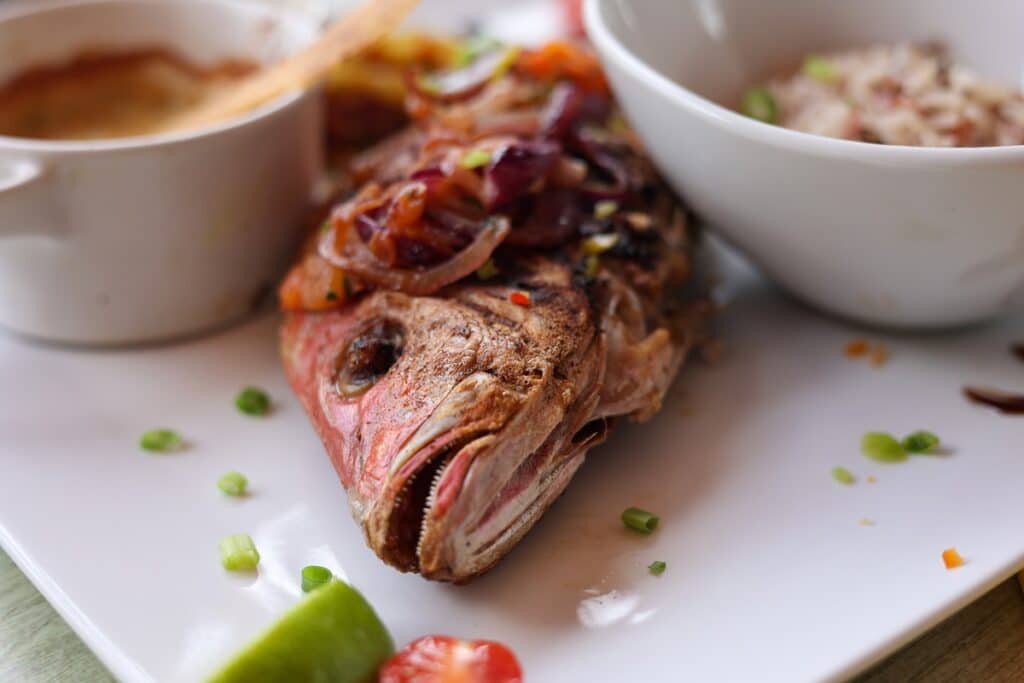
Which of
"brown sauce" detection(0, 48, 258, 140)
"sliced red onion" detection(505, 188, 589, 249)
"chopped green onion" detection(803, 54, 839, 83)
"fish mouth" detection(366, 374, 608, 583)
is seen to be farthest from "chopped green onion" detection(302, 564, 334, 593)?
"chopped green onion" detection(803, 54, 839, 83)

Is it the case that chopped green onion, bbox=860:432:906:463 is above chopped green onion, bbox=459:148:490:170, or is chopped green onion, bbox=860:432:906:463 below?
below

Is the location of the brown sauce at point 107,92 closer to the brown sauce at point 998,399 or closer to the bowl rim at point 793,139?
the bowl rim at point 793,139

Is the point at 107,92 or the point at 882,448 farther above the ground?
the point at 107,92

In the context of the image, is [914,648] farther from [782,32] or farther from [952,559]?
[782,32]

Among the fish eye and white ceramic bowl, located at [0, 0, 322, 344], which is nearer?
the fish eye

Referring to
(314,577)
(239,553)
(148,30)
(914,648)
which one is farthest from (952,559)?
(148,30)

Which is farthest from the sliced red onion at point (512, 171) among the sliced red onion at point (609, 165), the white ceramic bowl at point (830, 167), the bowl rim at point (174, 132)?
the bowl rim at point (174, 132)

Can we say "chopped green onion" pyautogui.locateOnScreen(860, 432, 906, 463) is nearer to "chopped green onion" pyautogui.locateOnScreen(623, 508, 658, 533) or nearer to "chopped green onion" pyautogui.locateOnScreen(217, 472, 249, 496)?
"chopped green onion" pyautogui.locateOnScreen(623, 508, 658, 533)
